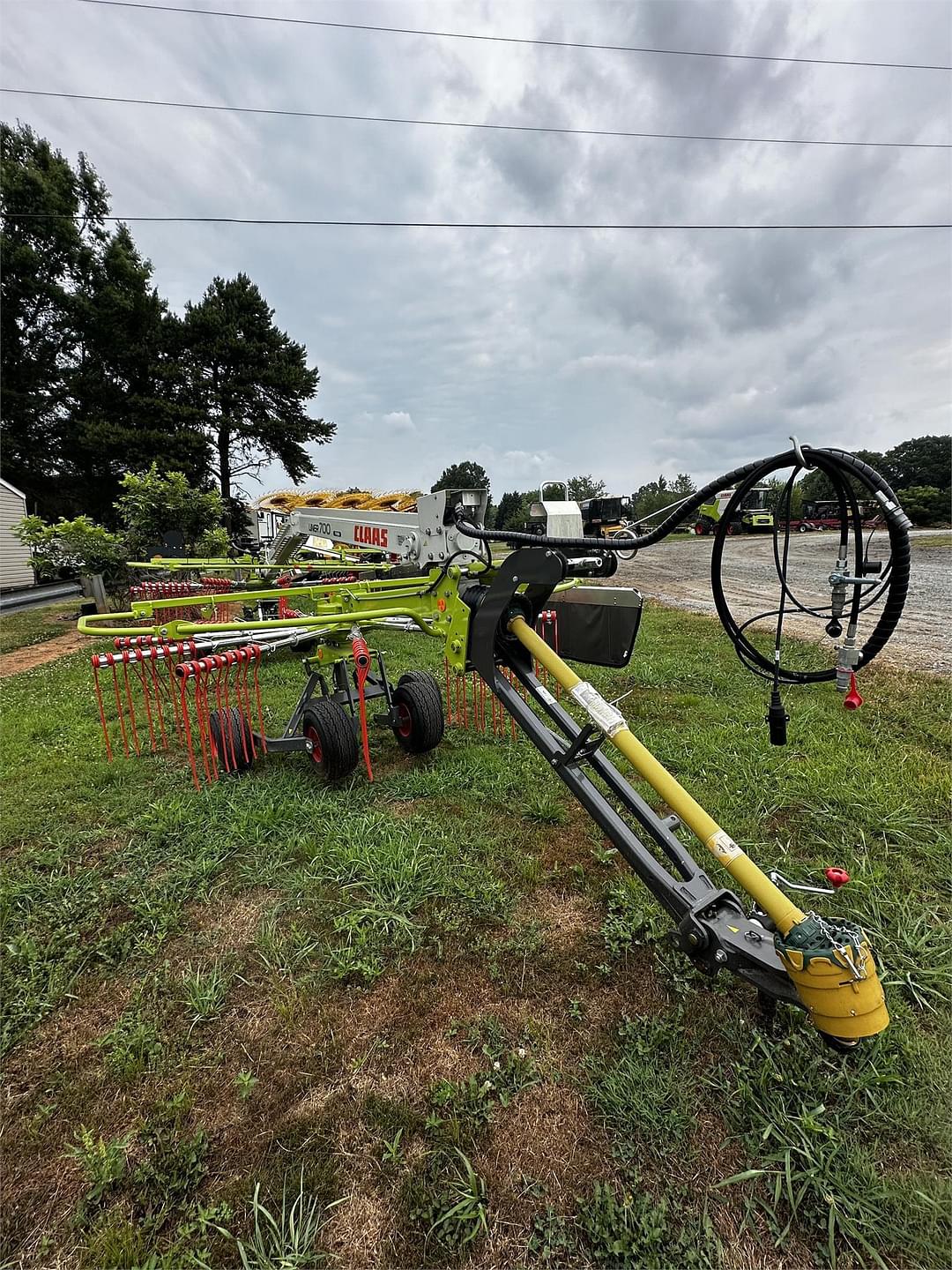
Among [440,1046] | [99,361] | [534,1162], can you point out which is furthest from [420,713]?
[99,361]

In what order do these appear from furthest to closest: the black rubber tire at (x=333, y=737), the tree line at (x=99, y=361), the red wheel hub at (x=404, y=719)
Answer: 1. the tree line at (x=99, y=361)
2. the red wheel hub at (x=404, y=719)
3. the black rubber tire at (x=333, y=737)

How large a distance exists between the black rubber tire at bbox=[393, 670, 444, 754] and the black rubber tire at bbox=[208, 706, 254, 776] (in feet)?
3.82

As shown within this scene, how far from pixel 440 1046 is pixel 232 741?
2811 mm

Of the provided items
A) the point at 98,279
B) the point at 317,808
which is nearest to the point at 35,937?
the point at 317,808

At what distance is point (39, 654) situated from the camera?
31.9 feet

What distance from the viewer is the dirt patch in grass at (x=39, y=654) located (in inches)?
341

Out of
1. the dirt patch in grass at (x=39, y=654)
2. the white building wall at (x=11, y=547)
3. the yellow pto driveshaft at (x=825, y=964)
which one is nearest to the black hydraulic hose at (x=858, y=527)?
the yellow pto driveshaft at (x=825, y=964)

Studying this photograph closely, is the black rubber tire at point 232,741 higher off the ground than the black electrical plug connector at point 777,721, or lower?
lower

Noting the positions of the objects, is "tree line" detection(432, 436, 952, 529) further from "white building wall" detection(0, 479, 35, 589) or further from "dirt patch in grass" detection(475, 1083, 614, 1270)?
"white building wall" detection(0, 479, 35, 589)

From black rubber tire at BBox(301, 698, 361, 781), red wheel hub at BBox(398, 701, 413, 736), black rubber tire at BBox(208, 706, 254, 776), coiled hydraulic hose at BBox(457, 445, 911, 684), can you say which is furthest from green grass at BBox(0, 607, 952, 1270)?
coiled hydraulic hose at BBox(457, 445, 911, 684)

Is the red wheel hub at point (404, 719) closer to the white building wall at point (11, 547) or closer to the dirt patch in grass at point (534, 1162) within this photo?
the dirt patch in grass at point (534, 1162)

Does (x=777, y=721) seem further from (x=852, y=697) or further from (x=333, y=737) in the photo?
(x=333, y=737)

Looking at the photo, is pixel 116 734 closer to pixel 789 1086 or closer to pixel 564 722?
pixel 564 722

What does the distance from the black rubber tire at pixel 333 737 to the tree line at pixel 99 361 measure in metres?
25.6
